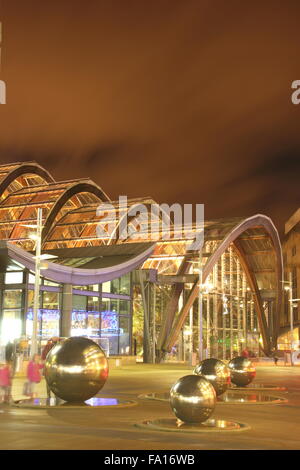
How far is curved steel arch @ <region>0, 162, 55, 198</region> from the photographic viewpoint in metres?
68.7

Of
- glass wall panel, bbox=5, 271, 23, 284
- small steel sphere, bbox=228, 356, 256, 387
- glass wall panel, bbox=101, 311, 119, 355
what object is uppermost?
glass wall panel, bbox=5, 271, 23, 284

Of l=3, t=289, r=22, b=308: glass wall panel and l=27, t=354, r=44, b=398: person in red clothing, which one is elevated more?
l=3, t=289, r=22, b=308: glass wall panel

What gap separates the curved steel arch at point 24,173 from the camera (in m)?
68.7

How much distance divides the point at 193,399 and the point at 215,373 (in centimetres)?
618

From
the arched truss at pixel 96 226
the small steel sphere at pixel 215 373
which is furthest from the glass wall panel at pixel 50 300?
the small steel sphere at pixel 215 373

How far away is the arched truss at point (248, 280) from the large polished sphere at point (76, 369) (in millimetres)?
41089

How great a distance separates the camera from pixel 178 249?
64.6 metres

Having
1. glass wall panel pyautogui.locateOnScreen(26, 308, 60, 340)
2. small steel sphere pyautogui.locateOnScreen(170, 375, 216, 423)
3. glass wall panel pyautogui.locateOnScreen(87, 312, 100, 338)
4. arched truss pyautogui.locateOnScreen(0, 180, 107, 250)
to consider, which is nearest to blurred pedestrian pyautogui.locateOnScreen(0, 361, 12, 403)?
small steel sphere pyautogui.locateOnScreen(170, 375, 216, 423)

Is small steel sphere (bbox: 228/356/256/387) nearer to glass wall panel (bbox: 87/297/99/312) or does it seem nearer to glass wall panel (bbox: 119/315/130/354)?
glass wall panel (bbox: 87/297/99/312)

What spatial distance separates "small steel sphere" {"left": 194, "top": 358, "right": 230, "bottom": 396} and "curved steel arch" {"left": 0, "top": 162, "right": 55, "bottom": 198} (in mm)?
51690

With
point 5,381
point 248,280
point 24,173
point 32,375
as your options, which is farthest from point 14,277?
point 248,280

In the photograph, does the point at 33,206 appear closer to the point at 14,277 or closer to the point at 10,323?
the point at 14,277

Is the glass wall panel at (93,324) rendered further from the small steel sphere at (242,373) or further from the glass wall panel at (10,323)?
the small steel sphere at (242,373)

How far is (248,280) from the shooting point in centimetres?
7731
